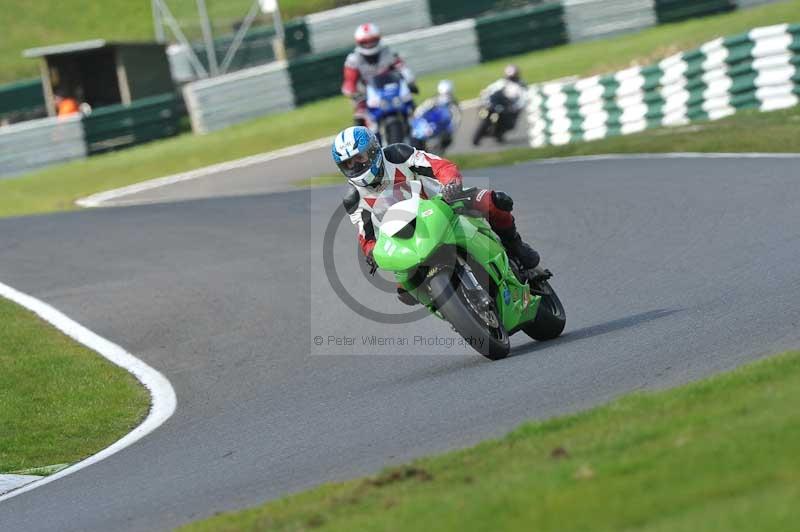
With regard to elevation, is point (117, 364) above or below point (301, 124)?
above

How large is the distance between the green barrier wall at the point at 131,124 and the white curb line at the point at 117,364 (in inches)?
678

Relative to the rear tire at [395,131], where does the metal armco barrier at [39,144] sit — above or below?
below

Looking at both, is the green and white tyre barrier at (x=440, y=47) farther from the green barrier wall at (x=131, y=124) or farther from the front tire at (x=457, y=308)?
the front tire at (x=457, y=308)

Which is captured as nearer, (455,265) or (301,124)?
(455,265)

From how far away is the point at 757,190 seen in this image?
42.4 feet

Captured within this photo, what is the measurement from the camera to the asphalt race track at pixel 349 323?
271 inches

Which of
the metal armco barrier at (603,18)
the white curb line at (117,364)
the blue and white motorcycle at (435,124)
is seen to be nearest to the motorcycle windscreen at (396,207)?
the white curb line at (117,364)

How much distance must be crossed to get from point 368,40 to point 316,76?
13.2 m

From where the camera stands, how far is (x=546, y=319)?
908 cm

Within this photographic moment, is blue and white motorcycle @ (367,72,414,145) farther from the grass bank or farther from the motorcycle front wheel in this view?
the grass bank

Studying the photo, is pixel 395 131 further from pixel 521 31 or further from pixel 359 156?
pixel 521 31

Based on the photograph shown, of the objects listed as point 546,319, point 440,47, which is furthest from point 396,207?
point 440,47

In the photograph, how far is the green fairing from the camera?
814 centimetres

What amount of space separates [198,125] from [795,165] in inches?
786
